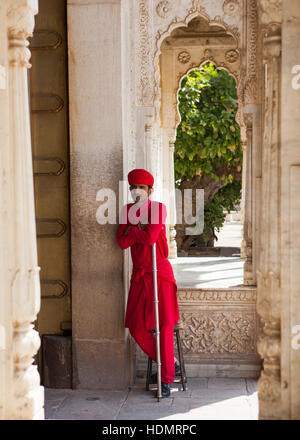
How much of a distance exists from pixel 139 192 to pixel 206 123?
582 cm

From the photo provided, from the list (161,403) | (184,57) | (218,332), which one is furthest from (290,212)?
(184,57)

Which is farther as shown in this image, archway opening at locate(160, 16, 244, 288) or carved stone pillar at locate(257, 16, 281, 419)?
archway opening at locate(160, 16, 244, 288)

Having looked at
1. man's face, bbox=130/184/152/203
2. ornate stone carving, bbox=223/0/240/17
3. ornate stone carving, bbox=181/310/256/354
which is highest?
ornate stone carving, bbox=223/0/240/17

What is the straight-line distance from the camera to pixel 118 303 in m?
5.45

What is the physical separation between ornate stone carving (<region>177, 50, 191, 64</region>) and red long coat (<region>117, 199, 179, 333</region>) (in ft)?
14.6

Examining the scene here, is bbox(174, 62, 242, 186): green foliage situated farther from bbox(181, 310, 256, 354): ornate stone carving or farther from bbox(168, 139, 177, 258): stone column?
bbox(181, 310, 256, 354): ornate stone carving

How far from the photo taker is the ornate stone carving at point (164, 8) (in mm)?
6188

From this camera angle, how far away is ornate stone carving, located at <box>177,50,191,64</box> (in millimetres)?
9203

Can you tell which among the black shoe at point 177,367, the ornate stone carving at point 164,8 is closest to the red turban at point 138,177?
the black shoe at point 177,367

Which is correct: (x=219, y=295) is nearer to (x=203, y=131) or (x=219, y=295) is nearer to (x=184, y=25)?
(x=184, y=25)

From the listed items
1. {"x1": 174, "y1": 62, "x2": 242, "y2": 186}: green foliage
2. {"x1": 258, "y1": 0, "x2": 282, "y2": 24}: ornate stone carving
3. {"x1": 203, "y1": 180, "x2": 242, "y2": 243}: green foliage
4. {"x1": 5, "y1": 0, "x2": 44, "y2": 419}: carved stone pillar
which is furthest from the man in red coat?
{"x1": 203, "y1": 180, "x2": 242, "y2": 243}: green foliage

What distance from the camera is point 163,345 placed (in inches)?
208

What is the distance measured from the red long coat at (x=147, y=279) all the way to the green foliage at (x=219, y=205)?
7.73 metres

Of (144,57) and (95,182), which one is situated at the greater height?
(144,57)
